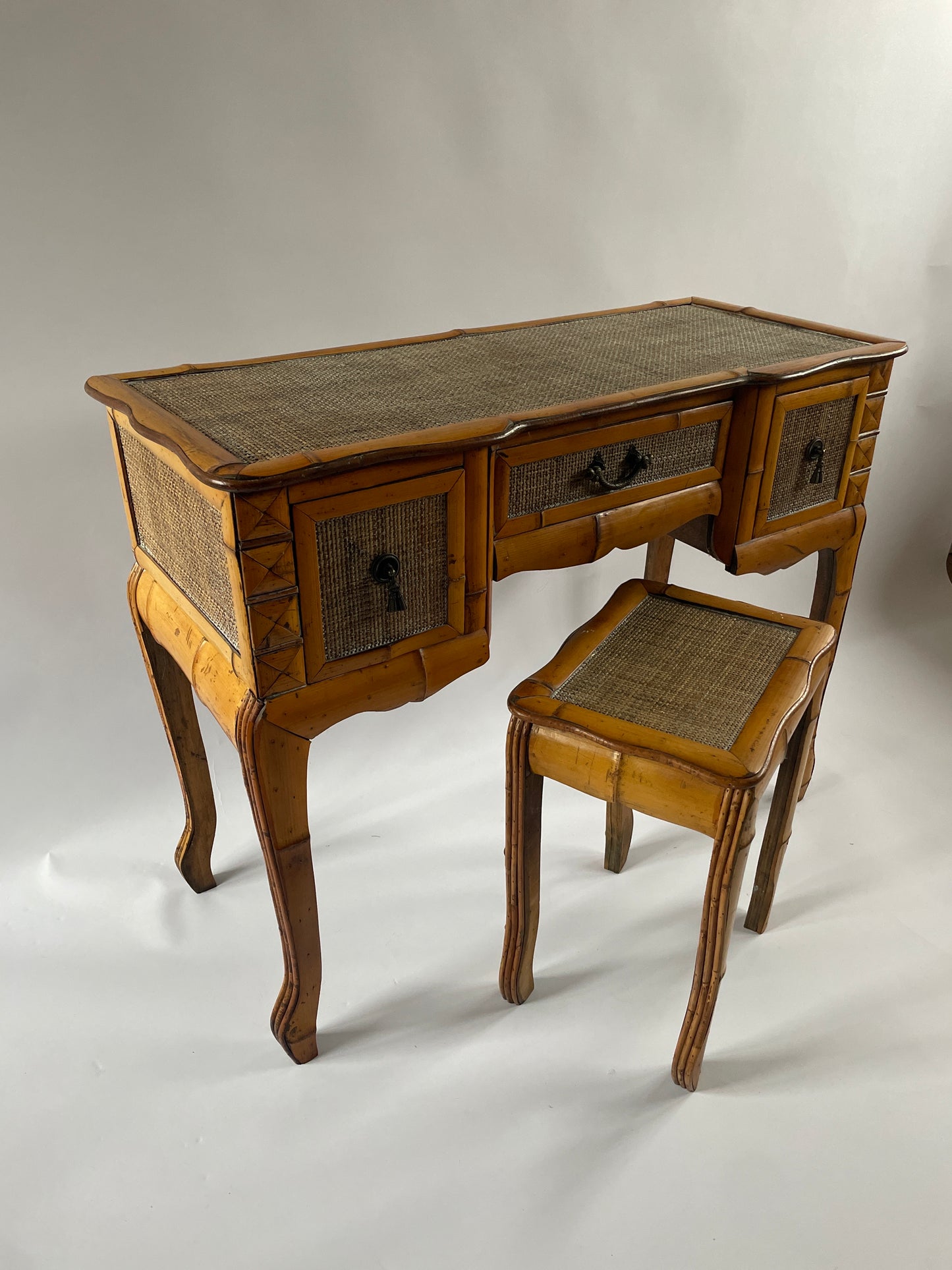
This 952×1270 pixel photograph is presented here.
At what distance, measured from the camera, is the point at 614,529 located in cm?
172

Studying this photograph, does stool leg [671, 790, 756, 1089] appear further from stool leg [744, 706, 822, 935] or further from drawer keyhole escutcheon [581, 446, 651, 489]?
drawer keyhole escutcheon [581, 446, 651, 489]

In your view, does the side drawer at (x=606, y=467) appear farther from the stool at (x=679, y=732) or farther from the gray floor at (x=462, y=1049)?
the gray floor at (x=462, y=1049)

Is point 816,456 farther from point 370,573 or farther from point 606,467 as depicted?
point 370,573

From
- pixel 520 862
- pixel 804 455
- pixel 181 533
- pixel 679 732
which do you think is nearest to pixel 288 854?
pixel 520 862

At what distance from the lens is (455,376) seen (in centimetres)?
171

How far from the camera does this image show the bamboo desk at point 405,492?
1361mm

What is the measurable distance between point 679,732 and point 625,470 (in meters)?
0.44

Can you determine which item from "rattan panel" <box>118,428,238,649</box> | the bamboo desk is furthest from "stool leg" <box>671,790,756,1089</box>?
"rattan panel" <box>118,428,238,649</box>

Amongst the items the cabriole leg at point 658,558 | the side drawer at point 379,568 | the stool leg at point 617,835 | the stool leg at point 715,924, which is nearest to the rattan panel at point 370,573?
the side drawer at point 379,568

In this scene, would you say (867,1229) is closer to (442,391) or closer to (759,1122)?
(759,1122)

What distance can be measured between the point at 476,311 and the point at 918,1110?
1.79 meters

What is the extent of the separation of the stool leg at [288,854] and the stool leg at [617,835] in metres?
0.71

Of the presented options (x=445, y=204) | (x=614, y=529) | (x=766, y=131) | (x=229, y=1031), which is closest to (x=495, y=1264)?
(x=229, y=1031)

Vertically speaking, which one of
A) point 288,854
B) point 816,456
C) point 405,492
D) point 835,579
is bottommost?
point 288,854
